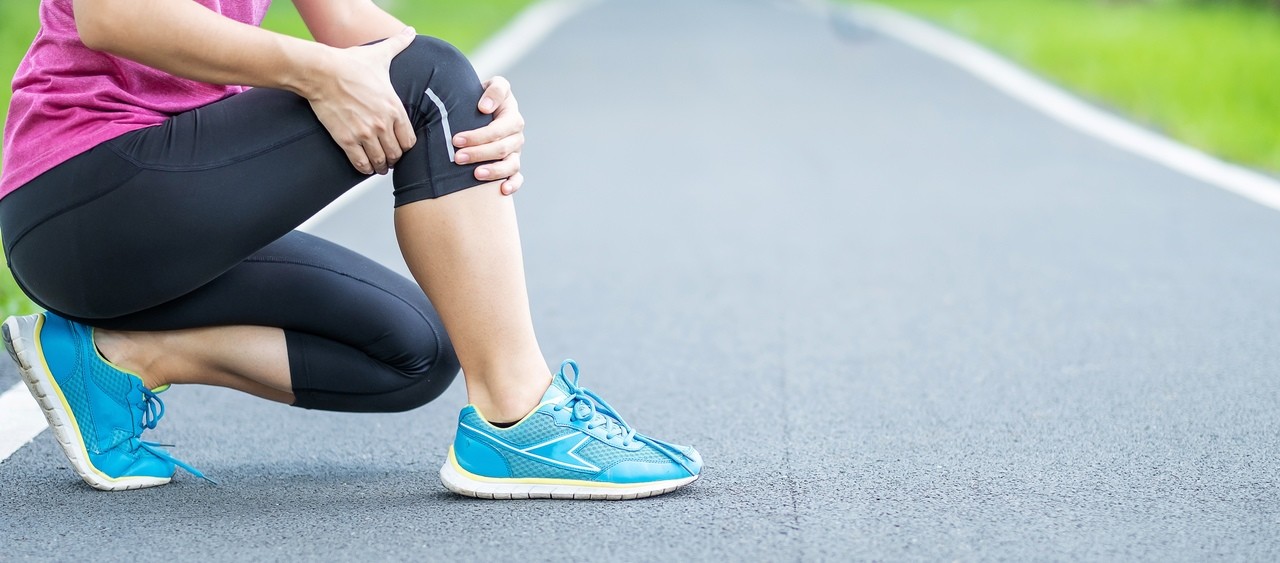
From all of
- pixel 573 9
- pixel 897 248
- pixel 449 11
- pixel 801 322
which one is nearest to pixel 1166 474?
pixel 801 322

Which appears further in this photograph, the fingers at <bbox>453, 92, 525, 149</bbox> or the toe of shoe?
the toe of shoe

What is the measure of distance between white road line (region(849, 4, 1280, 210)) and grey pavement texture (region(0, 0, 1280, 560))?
0.21 m

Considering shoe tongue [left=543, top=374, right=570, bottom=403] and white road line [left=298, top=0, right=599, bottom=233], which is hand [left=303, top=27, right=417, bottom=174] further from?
white road line [left=298, top=0, right=599, bottom=233]

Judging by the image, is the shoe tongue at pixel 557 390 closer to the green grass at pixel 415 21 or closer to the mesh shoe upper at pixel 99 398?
the mesh shoe upper at pixel 99 398

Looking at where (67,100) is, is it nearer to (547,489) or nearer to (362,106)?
(362,106)

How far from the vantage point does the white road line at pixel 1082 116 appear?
606 cm

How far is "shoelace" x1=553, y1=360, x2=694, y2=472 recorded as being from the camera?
7.76 ft

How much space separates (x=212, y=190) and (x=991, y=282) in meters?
2.86

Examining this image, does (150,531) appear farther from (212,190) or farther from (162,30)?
(162,30)

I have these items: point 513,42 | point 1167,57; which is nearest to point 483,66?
point 513,42

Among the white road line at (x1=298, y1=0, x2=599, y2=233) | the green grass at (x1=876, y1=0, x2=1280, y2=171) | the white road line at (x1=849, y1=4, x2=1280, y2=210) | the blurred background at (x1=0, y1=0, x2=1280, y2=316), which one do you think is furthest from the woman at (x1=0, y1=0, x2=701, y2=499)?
the green grass at (x1=876, y1=0, x2=1280, y2=171)

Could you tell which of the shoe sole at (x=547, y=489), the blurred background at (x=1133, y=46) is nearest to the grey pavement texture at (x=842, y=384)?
the shoe sole at (x=547, y=489)

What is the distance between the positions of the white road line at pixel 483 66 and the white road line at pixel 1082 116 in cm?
330

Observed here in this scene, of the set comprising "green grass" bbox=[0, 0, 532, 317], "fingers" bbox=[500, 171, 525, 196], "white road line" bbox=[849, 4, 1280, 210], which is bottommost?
"green grass" bbox=[0, 0, 532, 317]
